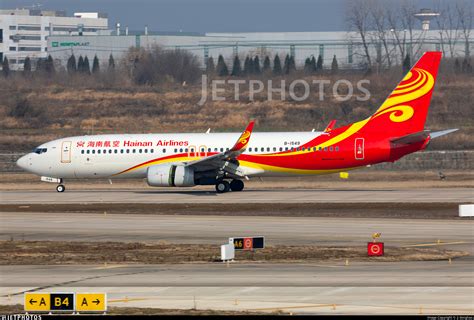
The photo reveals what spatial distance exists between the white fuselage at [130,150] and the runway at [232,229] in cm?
1335

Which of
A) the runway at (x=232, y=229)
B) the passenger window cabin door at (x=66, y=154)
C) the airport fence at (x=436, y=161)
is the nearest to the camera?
the runway at (x=232, y=229)

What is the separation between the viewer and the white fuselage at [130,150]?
195 ft

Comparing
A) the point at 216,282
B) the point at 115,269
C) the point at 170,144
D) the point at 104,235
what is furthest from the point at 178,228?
the point at 170,144

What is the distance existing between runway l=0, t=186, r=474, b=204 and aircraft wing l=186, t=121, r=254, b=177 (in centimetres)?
164

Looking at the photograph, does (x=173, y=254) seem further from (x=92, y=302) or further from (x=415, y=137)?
(x=415, y=137)

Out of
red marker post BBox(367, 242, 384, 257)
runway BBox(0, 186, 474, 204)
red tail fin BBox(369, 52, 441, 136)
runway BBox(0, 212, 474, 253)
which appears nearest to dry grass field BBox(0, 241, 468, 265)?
red marker post BBox(367, 242, 384, 257)

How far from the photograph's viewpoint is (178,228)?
139 ft

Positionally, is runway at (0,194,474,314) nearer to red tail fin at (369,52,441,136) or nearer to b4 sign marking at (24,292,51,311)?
b4 sign marking at (24,292,51,311)

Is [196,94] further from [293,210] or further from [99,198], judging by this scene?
[293,210]

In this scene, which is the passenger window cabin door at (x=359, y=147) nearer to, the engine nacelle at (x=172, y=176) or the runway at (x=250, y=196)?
the runway at (x=250, y=196)

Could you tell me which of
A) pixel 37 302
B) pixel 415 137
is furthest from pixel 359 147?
pixel 37 302

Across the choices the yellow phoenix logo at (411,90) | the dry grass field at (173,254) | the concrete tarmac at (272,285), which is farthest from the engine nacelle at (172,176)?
the concrete tarmac at (272,285)

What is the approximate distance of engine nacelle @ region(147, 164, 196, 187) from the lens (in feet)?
193

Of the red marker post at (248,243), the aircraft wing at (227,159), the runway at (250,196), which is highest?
the aircraft wing at (227,159)
